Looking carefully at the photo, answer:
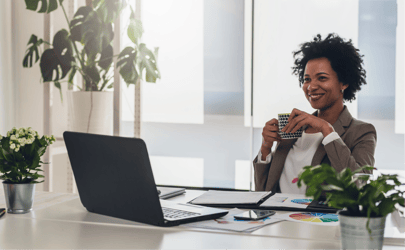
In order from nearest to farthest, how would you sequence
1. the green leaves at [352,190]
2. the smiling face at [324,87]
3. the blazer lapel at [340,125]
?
the green leaves at [352,190] → the blazer lapel at [340,125] → the smiling face at [324,87]

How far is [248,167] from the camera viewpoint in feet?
10.5

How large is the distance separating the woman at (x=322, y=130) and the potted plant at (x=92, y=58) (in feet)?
4.18

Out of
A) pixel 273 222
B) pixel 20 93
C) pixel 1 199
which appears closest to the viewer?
pixel 273 222

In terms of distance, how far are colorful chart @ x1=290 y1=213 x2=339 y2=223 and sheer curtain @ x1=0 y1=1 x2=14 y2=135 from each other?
9.21 feet

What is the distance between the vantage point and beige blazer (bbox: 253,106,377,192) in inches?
74.5

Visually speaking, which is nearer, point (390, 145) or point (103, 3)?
point (390, 145)

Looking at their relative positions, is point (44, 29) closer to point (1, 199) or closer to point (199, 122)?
point (199, 122)

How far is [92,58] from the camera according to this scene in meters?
3.22

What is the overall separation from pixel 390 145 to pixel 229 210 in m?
2.01

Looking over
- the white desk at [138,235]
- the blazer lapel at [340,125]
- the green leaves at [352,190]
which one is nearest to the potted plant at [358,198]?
the green leaves at [352,190]

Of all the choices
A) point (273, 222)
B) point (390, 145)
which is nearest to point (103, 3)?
point (390, 145)

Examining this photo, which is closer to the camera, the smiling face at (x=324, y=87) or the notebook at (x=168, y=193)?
the notebook at (x=168, y=193)

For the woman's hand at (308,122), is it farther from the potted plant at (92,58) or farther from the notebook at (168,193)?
the potted plant at (92,58)

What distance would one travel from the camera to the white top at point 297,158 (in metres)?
2.01
